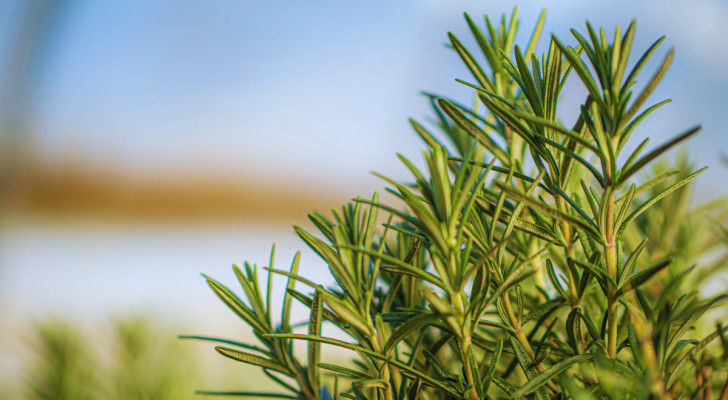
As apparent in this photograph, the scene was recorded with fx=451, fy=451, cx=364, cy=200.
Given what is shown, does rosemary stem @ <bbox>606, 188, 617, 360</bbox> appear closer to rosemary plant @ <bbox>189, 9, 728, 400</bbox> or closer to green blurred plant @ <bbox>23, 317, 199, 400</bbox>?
rosemary plant @ <bbox>189, 9, 728, 400</bbox>

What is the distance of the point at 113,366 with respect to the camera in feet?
1.04

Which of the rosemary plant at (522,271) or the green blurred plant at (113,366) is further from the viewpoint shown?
the green blurred plant at (113,366)

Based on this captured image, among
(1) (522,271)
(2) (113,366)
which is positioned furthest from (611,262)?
(2) (113,366)

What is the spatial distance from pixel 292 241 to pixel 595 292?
244 centimetres

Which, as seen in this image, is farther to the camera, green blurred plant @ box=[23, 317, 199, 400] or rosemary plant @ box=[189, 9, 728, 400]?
green blurred plant @ box=[23, 317, 199, 400]

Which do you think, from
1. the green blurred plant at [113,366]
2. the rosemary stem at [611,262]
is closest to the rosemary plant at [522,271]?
the rosemary stem at [611,262]

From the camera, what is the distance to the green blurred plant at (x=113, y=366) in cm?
29

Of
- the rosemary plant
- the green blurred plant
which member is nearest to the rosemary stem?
the rosemary plant

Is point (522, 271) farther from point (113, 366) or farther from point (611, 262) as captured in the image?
point (113, 366)

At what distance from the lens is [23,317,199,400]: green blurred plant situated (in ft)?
0.96

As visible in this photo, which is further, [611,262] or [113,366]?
[113,366]

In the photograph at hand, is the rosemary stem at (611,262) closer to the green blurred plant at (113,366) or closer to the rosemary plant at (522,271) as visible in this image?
the rosemary plant at (522,271)

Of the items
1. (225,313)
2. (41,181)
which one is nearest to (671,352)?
(225,313)

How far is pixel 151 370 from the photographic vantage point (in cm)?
31
